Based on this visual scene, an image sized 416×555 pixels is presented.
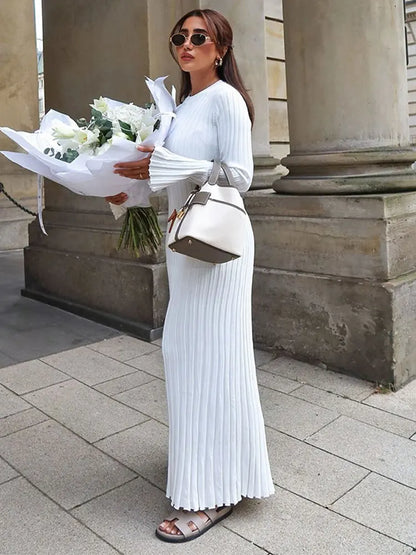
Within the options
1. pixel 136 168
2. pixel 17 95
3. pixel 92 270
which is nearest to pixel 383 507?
pixel 136 168

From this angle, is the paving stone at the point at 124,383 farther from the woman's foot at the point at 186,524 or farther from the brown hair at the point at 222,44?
the brown hair at the point at 222,44

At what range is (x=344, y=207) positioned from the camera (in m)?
4.34

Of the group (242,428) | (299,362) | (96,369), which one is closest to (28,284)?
(96,369)

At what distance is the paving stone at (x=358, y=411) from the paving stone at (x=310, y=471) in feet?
1.83

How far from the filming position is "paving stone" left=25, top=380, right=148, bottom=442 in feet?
11.6

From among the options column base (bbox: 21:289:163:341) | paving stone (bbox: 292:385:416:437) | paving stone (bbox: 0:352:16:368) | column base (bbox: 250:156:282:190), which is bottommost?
paving stone (bbox: 292:385:416:437)

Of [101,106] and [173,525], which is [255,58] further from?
[173,525]

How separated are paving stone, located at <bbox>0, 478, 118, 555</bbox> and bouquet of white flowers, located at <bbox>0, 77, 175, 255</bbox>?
1.48 metres

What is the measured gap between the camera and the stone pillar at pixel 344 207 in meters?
4.16

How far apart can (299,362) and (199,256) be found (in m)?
2.71

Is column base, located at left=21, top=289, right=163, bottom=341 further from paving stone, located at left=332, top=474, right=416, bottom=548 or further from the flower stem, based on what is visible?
paving stone, located at left=332, top=474, right=416, bottom=548

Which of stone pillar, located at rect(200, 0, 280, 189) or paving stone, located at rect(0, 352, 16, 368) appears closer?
paving stone, located at rect(0, 352, 16, 368)

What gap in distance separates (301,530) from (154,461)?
95 cm

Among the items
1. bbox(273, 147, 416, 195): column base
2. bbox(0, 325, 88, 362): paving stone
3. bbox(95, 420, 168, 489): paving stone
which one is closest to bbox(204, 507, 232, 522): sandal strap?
bbox(95, 420, 168, 489): paving stone
